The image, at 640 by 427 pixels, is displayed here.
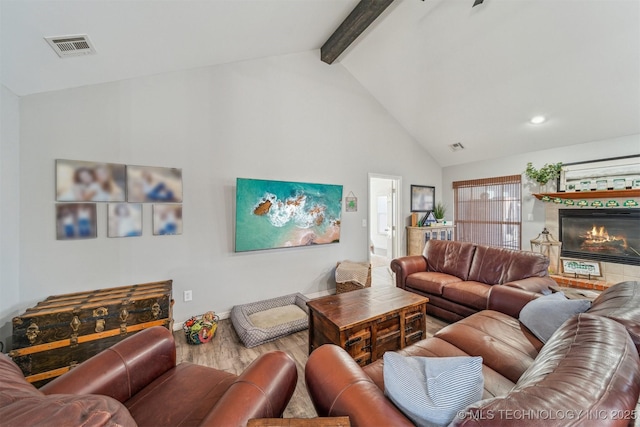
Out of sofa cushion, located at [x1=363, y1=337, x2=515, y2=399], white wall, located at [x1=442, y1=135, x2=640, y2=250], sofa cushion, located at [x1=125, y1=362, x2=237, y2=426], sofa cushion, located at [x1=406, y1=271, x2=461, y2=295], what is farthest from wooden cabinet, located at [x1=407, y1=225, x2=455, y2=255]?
sofa cushion, located at [x1=125, y1=362, x2=237, y2=426]

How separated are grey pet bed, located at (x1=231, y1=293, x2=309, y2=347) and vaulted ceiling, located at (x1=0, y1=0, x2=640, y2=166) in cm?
271

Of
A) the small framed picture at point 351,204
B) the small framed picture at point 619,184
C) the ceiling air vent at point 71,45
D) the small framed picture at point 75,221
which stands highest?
the ceiling air vent at point 71,45

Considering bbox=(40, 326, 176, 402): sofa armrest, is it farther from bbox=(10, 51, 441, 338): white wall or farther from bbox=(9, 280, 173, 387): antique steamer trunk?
bbox=(10, 51, 441, 338): white wall

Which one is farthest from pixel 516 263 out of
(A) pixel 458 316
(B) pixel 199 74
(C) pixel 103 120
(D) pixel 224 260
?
(C) pixel 103 120

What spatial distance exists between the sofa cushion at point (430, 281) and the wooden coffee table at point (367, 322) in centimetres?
75

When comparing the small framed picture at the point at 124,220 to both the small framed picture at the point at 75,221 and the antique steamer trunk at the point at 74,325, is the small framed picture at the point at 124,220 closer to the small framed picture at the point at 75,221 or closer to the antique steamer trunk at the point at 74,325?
the small framed picture at the point at 75,221

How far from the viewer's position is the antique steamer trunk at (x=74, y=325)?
66.7 inches

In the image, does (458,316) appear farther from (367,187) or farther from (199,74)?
(199,74)

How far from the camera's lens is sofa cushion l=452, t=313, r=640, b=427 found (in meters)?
0.58

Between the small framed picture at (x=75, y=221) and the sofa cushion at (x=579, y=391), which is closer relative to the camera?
the sofa cushion at (x=579, y=391)

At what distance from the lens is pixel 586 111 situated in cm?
324

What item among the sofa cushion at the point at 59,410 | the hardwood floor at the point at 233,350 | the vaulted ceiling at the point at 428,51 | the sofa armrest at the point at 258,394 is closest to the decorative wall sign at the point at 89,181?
the vaulted ceiling at the point at 428,51

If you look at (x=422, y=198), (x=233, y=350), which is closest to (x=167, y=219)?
(x=233, y=350)

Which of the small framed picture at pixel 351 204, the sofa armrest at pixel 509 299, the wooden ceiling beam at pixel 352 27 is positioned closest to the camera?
the sofa armrest at pixel 509 299
